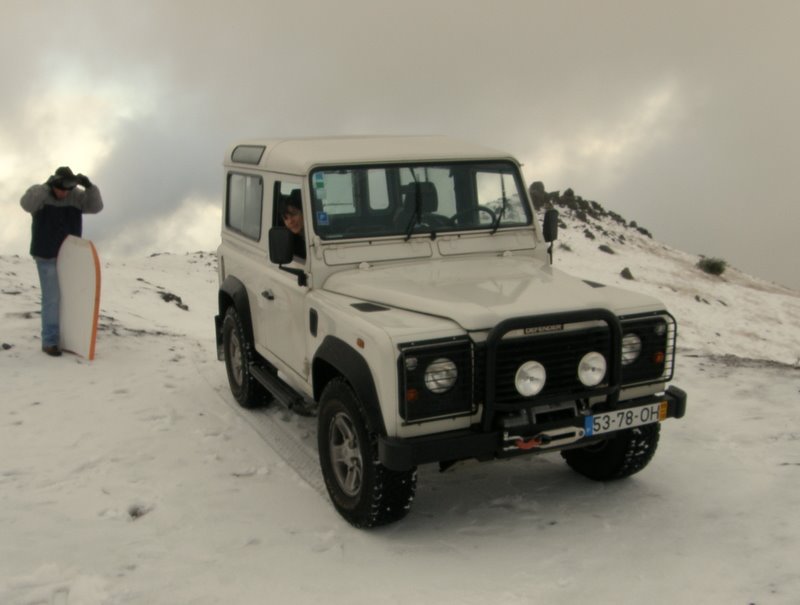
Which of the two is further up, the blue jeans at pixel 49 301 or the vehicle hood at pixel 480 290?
the vehicle hood at pixel 480 290

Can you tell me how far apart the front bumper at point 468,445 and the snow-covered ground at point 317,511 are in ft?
1.96

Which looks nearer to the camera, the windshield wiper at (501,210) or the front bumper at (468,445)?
the front bumper at (468,445)

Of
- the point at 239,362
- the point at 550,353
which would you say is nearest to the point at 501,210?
the point at 550,353

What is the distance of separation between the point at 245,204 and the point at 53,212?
263cm

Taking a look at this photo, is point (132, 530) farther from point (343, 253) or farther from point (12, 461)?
point (343, 253)

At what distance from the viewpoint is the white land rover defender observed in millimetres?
4203

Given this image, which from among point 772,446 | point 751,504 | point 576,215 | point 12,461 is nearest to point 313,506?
point 12,461

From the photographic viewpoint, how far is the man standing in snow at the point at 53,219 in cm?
811

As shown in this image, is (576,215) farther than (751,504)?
Yes

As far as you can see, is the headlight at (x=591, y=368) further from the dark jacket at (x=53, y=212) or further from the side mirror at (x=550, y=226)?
the dark jacket at (x=53, y=212)

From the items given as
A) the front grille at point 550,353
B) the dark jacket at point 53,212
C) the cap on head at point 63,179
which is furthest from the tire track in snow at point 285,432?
the cap on head at point 63,179

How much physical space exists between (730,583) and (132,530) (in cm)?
331

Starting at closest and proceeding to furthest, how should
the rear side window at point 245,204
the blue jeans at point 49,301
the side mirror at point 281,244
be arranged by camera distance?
the side mirror at point 281,244 < the rear side window at point 245,204 < the blue jeans at point 49,301

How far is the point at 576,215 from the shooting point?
27016mm
